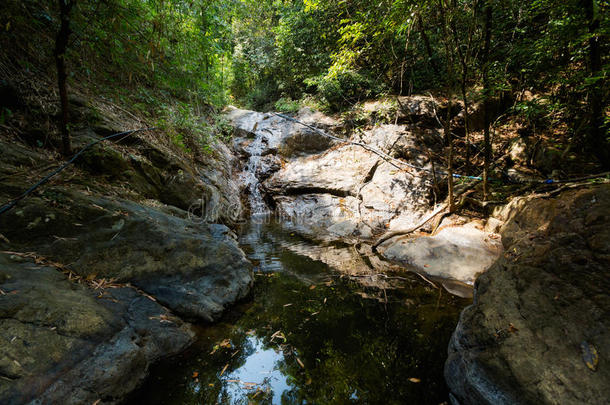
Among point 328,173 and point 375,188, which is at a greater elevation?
point 328,173

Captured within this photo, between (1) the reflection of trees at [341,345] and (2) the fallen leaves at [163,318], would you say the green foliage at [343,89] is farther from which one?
(2) the fallen leaves at [163,318]

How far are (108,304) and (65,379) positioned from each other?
65cm

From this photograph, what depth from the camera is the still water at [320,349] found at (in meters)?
1.87

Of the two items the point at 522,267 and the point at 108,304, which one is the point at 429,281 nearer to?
the point at 522,267

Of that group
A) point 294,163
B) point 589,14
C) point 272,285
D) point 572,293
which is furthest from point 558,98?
point 294,163

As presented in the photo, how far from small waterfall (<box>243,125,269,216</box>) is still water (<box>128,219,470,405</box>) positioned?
521 cm

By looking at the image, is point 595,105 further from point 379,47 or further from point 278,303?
point 278,303

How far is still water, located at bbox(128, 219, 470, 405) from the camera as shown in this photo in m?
1.87

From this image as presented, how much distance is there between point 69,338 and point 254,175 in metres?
8.33

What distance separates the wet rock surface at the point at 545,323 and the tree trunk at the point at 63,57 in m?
4.92

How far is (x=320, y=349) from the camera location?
2330 mm

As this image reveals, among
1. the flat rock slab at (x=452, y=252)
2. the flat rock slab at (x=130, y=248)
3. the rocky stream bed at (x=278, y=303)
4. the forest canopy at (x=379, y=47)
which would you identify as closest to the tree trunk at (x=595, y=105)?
the forest canopy at (x=379, y=47)

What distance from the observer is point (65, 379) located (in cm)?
147

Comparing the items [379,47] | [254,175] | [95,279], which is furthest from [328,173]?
[95,279]
